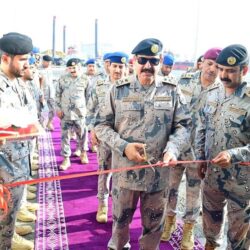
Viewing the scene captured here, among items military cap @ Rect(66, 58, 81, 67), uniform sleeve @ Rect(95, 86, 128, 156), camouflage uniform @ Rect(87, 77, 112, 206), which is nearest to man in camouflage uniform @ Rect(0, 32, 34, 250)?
uniform sleeve @ Rect(95, 86, 128, 156)

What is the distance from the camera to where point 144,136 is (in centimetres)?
245

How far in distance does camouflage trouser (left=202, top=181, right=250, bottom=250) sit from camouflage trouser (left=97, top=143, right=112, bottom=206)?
1.45 metres

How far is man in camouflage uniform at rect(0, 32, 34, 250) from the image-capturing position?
237 cm

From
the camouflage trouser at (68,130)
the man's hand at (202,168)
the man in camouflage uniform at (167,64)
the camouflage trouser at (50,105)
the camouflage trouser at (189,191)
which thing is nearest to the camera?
the man's hand at (202,168)

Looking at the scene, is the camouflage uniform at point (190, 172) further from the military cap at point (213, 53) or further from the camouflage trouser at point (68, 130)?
the camouflage trouser at point (68, 130)

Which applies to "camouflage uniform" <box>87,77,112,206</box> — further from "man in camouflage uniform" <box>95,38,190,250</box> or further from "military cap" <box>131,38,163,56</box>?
"military cap" <box>131,38,163,56</box>

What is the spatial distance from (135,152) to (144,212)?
0.58m

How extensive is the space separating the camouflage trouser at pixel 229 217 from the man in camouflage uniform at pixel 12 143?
1515 mm

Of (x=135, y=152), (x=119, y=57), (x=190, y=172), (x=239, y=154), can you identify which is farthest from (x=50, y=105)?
(x=239, y=154)

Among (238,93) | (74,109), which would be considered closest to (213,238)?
(238,93)

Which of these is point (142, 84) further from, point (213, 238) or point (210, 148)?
point (213, 238)

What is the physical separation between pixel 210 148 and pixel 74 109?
341cm

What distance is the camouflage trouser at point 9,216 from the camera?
238 cm

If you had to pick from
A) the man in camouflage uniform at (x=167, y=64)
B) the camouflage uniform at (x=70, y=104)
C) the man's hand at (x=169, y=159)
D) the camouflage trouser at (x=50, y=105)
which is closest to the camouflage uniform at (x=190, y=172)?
the man's hand at (x=169, y=159)
